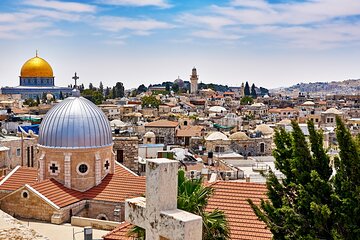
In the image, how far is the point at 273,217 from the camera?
25.6ft

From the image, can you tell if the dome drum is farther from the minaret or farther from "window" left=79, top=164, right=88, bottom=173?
the minaret

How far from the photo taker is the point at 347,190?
6.81 m

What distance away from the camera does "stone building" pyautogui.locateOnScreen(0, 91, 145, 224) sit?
53.7ft

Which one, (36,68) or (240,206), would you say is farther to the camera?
(36,68)

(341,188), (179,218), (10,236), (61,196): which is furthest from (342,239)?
(61,196)

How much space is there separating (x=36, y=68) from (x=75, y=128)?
78.8m

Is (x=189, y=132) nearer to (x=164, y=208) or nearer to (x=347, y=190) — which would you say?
(x=347, y=190)

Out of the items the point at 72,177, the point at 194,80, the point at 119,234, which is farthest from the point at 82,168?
the point at 194,80

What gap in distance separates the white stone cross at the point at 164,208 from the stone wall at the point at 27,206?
35.9 feet

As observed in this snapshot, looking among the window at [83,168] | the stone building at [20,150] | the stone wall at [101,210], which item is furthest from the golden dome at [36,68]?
the stone wall at [101,210]

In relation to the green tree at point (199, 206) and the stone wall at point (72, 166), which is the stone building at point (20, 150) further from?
the green tree at point (199, 206)

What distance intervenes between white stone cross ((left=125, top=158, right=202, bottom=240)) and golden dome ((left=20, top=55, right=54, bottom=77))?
292 feet

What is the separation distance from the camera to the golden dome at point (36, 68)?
300 feet

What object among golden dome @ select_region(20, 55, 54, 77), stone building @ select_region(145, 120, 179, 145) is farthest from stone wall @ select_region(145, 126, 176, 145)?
golden dome @ select_region(20, 55, 54, 77)
